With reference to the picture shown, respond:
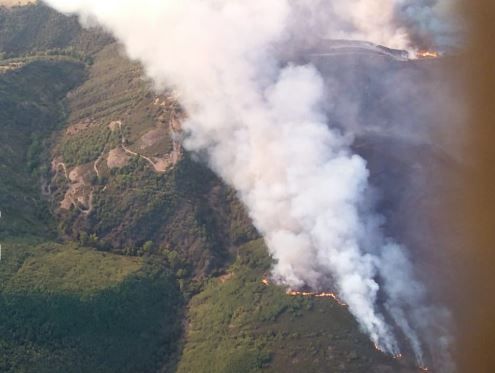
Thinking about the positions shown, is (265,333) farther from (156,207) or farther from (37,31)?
(37,31)

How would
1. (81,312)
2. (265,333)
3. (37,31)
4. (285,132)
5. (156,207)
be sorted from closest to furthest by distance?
1. (265,333)
2. (81,312)
3. (285,132)
4. (156,207)
5. (37,31)

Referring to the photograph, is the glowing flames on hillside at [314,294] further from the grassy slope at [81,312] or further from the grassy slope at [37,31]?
the grassy slope at [37,31]

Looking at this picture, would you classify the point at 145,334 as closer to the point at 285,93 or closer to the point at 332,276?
the point at 332,276

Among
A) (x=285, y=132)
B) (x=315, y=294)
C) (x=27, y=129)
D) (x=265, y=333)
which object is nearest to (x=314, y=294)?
(x=315, y=294)

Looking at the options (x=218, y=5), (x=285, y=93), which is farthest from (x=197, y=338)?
(x=218, y=5)

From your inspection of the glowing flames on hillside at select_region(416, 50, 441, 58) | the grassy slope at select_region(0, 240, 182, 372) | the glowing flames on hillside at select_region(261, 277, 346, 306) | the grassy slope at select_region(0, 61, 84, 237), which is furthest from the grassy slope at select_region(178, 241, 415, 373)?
the glowing flames on hillside at select_region(416, 50, 441, 58)

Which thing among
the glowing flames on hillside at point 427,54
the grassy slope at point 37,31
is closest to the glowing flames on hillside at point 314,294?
the glowing flames on hillside at point 427,54
